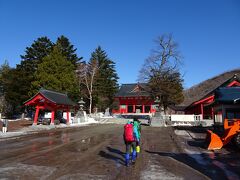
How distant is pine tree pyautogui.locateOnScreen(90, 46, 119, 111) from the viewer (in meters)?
64.2

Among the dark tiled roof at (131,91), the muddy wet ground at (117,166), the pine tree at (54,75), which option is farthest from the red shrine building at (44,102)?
the dark tiled roof at (131,91)

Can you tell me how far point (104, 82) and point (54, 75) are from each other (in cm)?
2494

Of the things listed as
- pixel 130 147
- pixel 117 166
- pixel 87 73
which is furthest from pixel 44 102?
pixel 87 73

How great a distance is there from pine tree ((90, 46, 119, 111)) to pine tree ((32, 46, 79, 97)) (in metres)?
15.9

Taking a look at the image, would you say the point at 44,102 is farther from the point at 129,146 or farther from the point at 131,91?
the point at 131,91

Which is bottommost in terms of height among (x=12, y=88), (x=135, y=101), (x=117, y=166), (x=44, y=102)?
(x=117, y=166)

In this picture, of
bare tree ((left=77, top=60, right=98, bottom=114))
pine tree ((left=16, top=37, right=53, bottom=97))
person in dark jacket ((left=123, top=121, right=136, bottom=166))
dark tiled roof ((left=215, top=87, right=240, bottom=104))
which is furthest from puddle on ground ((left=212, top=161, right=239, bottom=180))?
bare tree ((left=77, top=60, right=98, bottom=114))

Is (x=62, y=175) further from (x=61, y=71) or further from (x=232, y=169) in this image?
(x=61, y=71)

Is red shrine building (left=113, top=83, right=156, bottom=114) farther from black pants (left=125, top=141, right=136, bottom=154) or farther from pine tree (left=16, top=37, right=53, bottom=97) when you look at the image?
black pants (left=125, top=141, right=136, bottom=154)

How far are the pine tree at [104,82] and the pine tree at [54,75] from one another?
15.9 m

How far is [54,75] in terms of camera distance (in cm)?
4441

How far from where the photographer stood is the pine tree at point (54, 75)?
43.8 metres

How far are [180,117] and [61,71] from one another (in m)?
20.2

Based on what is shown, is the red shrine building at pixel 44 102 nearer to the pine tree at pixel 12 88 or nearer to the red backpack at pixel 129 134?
the pine tree at pixel 12 88
